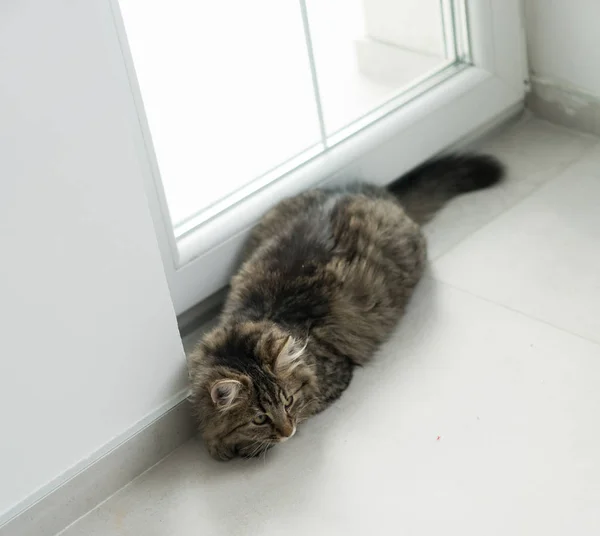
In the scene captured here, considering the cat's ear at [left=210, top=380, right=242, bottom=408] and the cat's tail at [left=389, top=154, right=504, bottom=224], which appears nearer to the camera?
the cat's ear at [left=210, top=380, right=242, bottom=408]

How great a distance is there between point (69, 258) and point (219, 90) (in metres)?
0.66

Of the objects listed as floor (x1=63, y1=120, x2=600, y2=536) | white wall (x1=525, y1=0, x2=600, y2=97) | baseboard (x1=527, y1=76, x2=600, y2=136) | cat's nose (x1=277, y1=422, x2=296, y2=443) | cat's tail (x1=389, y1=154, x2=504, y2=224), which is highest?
white wall (x1=525, y1=0, x2=600, y2=97)

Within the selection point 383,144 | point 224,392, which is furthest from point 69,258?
point 383,144

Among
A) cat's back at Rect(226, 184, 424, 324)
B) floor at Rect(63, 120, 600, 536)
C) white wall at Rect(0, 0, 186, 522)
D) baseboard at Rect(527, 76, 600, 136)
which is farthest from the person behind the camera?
baseboard at Rect(527, 76, 600, 136)

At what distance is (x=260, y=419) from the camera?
158 centimetres

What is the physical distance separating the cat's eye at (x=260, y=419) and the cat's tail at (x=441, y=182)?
0.74 m

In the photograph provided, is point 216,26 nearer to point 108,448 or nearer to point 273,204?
point 273,204

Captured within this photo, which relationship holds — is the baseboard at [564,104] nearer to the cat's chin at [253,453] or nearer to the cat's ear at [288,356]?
the cat's ear at [288,356]

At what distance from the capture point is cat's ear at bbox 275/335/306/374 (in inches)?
62.0

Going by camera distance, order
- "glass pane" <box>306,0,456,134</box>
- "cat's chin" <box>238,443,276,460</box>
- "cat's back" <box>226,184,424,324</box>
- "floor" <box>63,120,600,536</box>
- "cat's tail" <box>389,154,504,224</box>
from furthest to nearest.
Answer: "cat's tail" <box>389,154,504,224</box>, "glass pane" <box>306,0,456,134</box>, "cat's back" <box>226,184,424,324</box>, "cat's chin" <box>238,443,276,460</box>, "floor" <box>63,120,600,536</box>

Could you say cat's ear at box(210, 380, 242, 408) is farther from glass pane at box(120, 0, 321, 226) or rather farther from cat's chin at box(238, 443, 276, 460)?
glass pane at box(120, 0, 321, 226)

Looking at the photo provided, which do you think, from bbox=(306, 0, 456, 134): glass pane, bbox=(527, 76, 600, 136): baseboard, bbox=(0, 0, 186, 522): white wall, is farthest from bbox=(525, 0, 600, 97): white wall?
bbox=(0, 0, 186, 522): white wall

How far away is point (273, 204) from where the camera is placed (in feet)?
6.40

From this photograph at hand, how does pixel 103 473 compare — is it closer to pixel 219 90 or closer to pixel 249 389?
pixel 249 389
